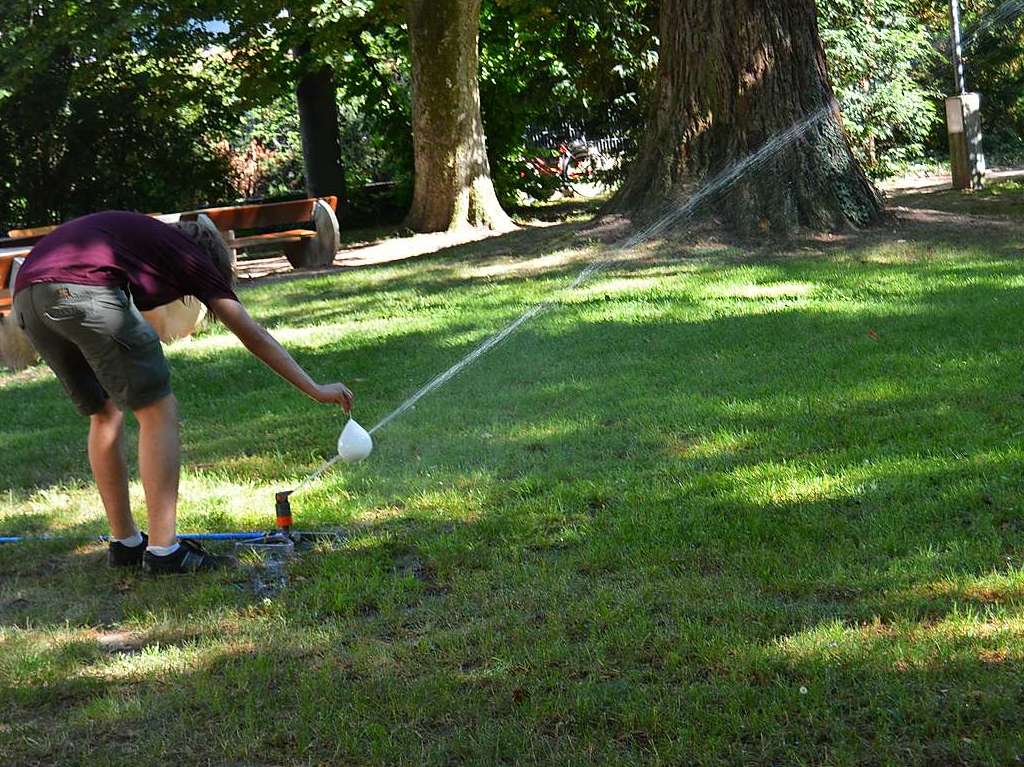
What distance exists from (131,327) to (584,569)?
1775mm

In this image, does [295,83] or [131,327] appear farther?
[295,83]

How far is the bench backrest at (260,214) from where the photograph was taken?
13820 mm

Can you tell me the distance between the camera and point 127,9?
59.2ft

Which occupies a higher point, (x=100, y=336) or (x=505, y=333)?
(x=100, y=336)

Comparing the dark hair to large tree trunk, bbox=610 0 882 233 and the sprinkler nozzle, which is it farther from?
large tree trunk, bbox=610 0 882 233

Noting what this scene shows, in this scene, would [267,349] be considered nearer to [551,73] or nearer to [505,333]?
[505,333]

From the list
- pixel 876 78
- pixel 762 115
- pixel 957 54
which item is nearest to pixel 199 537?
pixel 762 115

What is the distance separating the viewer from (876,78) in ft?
71.5

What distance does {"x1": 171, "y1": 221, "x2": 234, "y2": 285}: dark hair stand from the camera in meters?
4.66

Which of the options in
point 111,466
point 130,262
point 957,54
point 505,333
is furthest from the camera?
point 957,54

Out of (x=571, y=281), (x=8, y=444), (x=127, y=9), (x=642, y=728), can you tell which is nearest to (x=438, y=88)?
(x=127, y=9)

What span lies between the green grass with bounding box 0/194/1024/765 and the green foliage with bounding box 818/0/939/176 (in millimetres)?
13591

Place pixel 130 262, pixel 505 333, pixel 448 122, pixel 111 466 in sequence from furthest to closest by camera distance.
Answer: pixel 448 122, pixel 505 333, pixel 111 466, pixel 130 262

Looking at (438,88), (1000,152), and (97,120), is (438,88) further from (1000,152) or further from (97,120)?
(1000,152)
